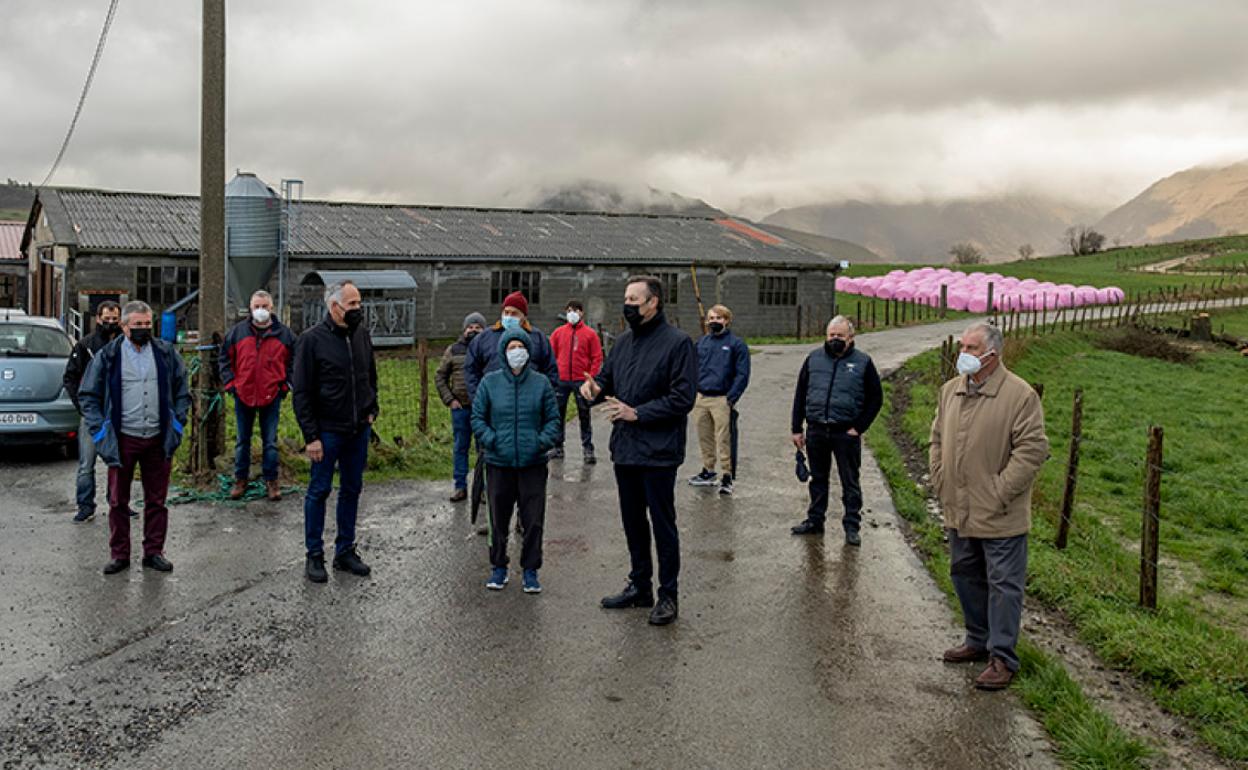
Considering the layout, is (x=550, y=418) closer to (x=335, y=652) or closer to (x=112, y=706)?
(x=335, y=652)

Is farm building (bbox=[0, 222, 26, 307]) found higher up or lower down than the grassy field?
higher up

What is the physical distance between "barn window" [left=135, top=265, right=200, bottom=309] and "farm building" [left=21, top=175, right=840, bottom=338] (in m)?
0.03

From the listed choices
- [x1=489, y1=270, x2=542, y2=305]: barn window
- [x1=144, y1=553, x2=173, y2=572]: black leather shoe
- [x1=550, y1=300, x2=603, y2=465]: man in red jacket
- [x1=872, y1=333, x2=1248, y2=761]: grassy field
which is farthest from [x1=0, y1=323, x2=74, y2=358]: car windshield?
[x1=489, y1=270, x2=542, y2=305]: barn window

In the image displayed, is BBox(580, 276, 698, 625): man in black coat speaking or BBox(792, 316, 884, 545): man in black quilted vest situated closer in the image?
BBox(580, 276, 698, 625): man in black coat speaking

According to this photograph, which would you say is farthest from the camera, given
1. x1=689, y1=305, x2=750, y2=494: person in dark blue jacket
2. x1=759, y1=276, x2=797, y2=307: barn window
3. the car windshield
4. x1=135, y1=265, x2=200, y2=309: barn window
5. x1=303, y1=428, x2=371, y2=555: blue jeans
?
x1=759, y1=276, x2=797, y2=307: barn window

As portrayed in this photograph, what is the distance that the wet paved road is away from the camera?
4859 mm

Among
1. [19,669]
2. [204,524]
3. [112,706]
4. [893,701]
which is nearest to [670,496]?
[893,701]

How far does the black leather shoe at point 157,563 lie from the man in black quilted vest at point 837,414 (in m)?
5.07

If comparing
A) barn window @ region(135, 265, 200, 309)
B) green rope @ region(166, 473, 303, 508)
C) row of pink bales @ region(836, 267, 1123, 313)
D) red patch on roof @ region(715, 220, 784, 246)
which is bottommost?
green rope @ region(166, 473, 303, 508)

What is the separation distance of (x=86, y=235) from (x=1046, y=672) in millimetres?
29071

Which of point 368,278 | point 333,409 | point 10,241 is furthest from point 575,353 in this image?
point 10,241

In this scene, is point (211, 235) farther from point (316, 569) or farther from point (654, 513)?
A: point (654, 513)

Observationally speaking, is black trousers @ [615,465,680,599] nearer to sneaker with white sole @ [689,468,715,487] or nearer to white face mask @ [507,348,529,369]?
white face mask @ [507,348,529,369]

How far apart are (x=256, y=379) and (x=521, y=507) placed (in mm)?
4052
